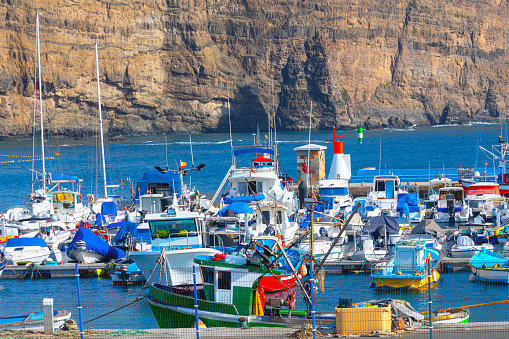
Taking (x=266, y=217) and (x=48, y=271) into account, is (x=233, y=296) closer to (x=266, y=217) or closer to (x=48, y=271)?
(x=266, y=217)

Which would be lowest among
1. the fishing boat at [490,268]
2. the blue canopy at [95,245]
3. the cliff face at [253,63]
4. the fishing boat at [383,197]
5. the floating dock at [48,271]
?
the floating dock at [48,271]

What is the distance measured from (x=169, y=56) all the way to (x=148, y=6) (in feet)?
39.2

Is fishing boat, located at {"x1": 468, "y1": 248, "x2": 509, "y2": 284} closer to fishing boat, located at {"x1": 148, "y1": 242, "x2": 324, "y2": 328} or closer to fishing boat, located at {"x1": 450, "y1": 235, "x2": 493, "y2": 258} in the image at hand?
fishing boat, located at {"x1": 450, "y1": 235, "x2": 493, "y2": 258}

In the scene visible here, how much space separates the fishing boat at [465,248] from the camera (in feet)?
76.1

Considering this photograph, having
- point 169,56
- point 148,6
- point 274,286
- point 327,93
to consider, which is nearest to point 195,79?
point 169,56

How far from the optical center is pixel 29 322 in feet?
44.5

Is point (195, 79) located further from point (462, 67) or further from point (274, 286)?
point (274, 286)

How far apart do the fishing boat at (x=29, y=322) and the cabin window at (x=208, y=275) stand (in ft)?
10.4

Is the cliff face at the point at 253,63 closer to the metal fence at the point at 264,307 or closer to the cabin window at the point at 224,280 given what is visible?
the metal fence at the point at 264,307

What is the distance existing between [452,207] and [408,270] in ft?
40.0

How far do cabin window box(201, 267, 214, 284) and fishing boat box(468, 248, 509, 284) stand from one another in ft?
33.4

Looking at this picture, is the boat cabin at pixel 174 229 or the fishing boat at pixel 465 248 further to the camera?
the fishing boat at pixel 465 248

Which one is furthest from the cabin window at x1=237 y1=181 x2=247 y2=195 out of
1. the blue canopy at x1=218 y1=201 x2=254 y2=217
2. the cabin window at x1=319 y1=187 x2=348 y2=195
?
the blue canopy at x1=218 y1=201 x2=254 y2=217

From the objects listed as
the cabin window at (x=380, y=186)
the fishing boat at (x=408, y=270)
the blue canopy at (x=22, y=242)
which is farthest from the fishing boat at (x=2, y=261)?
the cabin window at (x=380, y=186)
